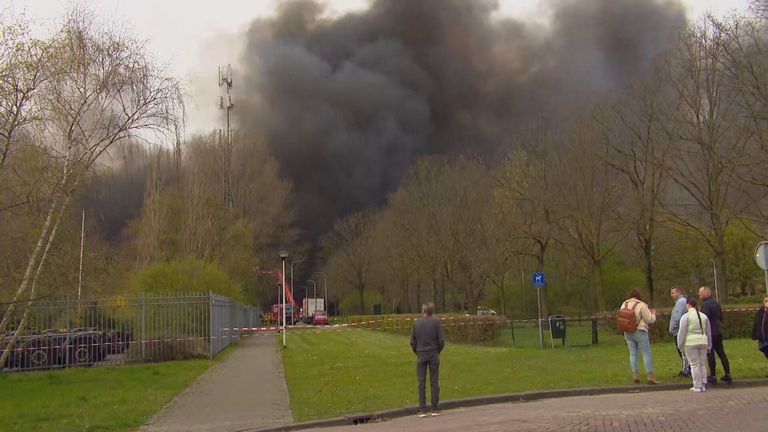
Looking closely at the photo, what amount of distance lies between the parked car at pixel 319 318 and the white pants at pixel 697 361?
5470 cm

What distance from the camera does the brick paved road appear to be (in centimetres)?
858

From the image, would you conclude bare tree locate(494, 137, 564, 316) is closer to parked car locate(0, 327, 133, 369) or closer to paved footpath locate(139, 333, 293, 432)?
paved footpath locate(139, 333, 293, 432)

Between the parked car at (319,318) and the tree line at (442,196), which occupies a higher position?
the tree line at (442,196)

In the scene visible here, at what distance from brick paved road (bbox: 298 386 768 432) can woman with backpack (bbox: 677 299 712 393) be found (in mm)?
267

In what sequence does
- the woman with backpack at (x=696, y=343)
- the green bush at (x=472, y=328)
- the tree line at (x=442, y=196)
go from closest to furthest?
the woman with backpack at (x=696, y=343), the tree line at (x=442, y=196), the green bush at (x=472, y=328)

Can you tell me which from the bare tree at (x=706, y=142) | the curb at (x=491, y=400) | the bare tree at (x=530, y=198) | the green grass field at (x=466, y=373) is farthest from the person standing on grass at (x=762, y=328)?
the bare tree at (x=530, y=198)

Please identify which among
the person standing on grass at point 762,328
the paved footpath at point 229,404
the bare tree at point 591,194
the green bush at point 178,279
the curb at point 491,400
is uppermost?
the bare tree at point 591,194

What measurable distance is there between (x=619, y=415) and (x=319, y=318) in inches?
2251

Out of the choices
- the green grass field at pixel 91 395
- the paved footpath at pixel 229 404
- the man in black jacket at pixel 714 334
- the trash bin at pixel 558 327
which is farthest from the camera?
the trash bin at pixel 558 327

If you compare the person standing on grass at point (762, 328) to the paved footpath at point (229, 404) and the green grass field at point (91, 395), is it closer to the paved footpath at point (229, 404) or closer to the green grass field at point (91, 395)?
the paved footpath at point (229, 404)

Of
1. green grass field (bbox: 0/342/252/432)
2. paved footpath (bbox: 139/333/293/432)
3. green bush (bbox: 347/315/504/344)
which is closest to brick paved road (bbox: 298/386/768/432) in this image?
paved footpath (bbox: 139/333/293/432)

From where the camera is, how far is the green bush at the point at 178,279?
1228 inches

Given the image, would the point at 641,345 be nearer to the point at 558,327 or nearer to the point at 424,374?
the point at 424,374

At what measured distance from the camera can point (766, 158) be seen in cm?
2459
